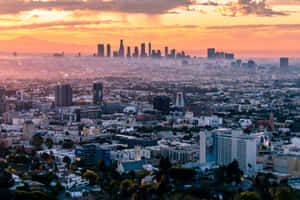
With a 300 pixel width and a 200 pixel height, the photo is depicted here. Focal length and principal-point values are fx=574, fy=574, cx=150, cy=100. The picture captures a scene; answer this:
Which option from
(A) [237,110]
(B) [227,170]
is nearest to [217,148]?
(B) [227,170]

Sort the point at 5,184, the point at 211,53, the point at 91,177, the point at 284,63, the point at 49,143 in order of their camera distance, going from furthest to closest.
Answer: the point at 211,53 → the point at 284,63 → the point at 49,143 → the point at 91,177 → the point at 5,184

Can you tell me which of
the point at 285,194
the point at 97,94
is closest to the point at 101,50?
the point at 97,94

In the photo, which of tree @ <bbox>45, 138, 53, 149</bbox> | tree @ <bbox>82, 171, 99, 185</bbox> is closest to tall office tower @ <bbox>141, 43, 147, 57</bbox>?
tree @ <bbox>45, 138, 53, 149</bbox>

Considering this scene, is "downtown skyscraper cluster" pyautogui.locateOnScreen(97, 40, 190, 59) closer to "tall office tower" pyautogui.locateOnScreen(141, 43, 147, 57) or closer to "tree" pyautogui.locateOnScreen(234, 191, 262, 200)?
"tall office tower" pyautogui.locateOnScreen(141, 43, 147, 57)

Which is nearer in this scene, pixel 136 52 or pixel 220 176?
pixel 220 176

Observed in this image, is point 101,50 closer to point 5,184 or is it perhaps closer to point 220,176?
point 220,176

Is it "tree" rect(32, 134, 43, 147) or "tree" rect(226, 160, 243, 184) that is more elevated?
"tree" rect(226, 160, 243, 184)

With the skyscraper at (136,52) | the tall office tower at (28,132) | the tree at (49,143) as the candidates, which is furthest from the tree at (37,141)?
the skyscraper at (136,52)

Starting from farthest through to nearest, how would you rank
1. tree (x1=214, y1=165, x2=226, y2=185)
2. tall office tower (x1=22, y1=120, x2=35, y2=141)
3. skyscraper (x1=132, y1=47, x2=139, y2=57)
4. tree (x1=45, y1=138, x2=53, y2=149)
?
skyscraper (x1=132, y1=47, x2=139, y2=57), tall office tower (x1=22, y1=120, x2=35, y2=141), tree (x1=45, y1=138, x2=53, y2=149), tree (x1=214, y1=165, x2=226, y2=185)

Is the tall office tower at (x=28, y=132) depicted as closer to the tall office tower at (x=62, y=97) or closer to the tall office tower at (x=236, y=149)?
the tall office tower at (x=236, y=149)
